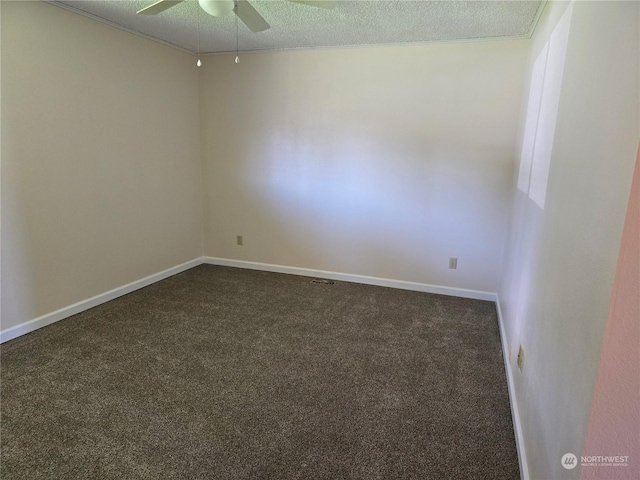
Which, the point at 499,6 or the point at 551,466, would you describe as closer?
the point at 551,466

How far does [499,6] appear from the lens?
2.63m

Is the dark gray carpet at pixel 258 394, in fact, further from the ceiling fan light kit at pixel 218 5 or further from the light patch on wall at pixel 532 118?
the ceiling fan light kit at pixel 218 5

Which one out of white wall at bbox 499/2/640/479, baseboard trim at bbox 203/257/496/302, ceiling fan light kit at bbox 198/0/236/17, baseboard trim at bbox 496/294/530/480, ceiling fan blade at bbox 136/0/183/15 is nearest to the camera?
white wall at bbox 499/2/640/479

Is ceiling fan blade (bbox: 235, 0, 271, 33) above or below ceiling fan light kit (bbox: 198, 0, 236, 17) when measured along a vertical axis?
above

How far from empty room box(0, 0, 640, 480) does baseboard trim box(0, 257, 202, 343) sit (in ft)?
0.06

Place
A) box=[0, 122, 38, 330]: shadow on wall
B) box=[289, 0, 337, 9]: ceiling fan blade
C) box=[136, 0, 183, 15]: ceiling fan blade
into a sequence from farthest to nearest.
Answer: box=[0, 122, 38, 330]: shadow on wall < box=[136, 0, 183, 15]: ceiling fan blade < box=[289, 0, 337, 9]: ceiling fan blade

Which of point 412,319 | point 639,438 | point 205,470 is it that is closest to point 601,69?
point 639,438

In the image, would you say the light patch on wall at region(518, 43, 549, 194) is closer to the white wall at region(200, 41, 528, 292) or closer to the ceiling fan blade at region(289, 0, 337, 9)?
the white wall at region(200, 41, 528, 292)

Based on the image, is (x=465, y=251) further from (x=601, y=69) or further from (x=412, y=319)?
(x=601, y=69)

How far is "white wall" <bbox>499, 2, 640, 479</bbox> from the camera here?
3.11ft

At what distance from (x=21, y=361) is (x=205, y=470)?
65.6 inches

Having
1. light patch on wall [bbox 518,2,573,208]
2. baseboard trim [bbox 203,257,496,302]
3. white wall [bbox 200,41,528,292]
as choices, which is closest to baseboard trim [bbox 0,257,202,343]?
baseboard trim [bbox 203,257,496,302]

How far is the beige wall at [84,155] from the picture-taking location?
107 inches

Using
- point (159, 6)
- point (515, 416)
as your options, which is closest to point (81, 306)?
point (159, 6)
